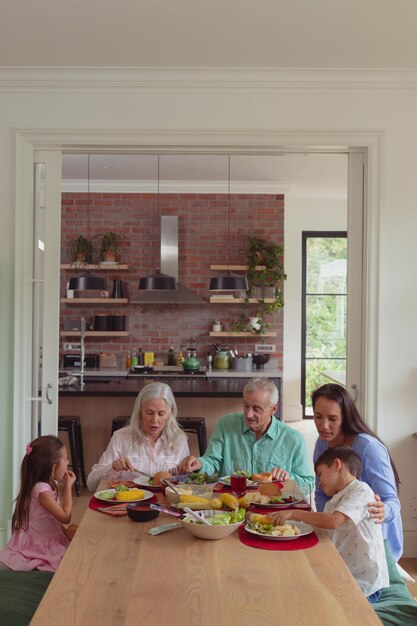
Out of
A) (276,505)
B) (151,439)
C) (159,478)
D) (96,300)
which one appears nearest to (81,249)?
(96,300)

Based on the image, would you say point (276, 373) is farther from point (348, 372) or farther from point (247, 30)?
point (247, 30)

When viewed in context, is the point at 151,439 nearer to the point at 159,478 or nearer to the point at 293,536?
the point at 159,478

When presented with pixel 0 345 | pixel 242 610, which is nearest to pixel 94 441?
pixel 0 345

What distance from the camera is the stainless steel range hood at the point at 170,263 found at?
28.3ft

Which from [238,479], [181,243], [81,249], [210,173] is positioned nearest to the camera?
[238,479]

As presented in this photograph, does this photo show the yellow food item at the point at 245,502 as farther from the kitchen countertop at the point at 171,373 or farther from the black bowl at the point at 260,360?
the black bowl at the point at 260,360

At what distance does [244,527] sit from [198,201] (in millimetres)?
6838

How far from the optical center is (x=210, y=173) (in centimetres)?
814

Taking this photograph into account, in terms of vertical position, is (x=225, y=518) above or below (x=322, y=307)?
below

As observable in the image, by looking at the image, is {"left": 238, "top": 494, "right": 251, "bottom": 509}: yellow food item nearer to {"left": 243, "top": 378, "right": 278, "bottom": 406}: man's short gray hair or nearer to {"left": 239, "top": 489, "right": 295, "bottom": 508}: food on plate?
{"left": 239, "top": 489, "right": 295, "bottom": 508}: food on plate

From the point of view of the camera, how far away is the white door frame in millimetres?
4141

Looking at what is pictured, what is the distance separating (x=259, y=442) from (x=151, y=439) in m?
0.50

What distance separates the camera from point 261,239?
879 cm

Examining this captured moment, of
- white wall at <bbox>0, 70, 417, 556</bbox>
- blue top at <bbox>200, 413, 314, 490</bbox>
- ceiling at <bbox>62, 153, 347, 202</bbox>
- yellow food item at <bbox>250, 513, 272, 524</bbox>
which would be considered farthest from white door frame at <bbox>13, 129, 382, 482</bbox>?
ceiling at <bbox>62, 153, 347, 202</bbox>
